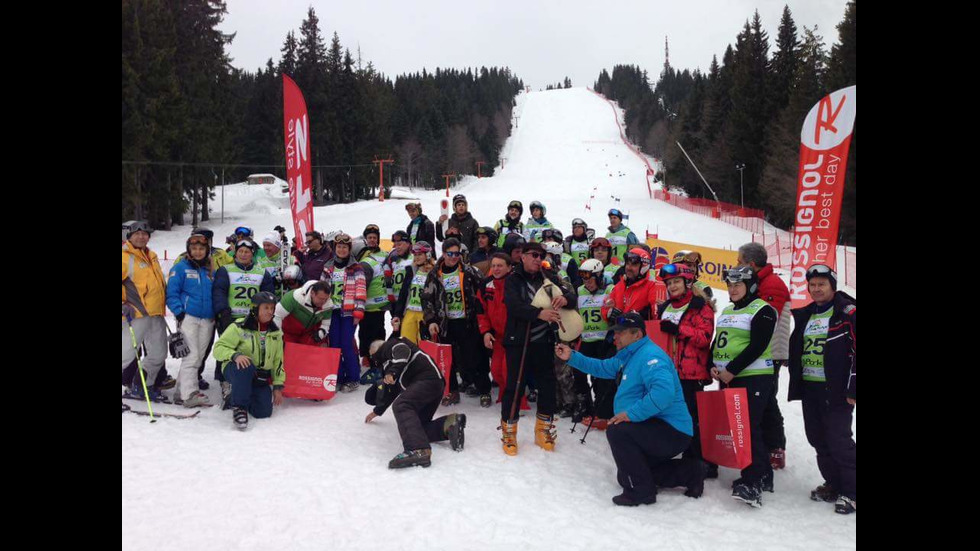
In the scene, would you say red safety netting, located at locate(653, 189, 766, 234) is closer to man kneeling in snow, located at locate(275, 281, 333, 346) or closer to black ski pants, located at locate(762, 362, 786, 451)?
black ski pants, located at locate(762, 362, 786, 451)

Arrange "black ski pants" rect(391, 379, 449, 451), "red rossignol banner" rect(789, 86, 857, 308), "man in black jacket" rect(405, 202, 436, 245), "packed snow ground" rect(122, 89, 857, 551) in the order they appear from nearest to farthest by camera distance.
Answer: "packed snow ground" rect(122, 89, 857, 551), "black ski pants" rect(391, 379, 449, 451), "red rossignol banner" rect(789, 86, 857, 308), "man in black jacket" rect(405, 202, 436, 245)

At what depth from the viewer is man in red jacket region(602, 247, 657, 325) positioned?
6.37 meters

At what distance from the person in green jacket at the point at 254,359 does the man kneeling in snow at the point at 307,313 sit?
0.31m

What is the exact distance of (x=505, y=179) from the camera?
6812 centimetres

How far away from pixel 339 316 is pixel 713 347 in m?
4.70

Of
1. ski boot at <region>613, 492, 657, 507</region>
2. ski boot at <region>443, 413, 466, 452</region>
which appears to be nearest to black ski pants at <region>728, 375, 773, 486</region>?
ski boot at <region>613, 492, 657, 507</region>

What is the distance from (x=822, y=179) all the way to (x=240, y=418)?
7821 millimetres

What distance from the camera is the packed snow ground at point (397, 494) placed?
426cm

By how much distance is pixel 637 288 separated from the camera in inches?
253

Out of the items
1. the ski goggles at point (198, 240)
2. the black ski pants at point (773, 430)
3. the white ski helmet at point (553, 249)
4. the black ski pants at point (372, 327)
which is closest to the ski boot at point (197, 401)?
the ski goggles at point (198, 240)

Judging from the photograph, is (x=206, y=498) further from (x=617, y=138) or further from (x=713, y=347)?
(x=617, y=138)

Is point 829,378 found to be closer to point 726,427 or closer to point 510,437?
point 726,427

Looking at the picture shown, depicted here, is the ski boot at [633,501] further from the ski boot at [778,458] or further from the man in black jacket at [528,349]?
the ski boot at [778,458]

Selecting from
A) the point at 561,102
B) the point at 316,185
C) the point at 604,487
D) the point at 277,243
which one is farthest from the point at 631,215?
the point at 561,102
